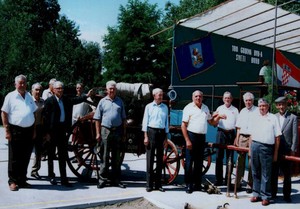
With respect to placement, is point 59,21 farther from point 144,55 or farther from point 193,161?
point 193,161

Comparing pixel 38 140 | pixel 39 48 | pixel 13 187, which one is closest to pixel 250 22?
pixel 38 140

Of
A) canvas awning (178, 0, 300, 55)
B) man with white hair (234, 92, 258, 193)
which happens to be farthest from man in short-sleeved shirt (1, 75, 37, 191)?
canvas awning (178, 0, 300, 55)

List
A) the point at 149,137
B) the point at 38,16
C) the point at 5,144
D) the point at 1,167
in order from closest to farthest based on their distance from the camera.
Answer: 1. the point at 149,137
2. the point at 1,167
3. the point at 5,144
4. the point at 38,16

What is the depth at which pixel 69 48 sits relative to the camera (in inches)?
1249

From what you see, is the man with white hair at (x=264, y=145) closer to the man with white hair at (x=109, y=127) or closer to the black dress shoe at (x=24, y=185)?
the man with white hair at (x=109, y=127)

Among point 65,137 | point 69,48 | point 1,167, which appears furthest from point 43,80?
point 65,137

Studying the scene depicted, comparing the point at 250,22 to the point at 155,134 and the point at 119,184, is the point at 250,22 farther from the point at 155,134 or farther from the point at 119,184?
the point at 119,184

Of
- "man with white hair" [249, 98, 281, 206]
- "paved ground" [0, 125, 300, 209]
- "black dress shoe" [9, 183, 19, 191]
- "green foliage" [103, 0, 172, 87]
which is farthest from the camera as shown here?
"green foliage" [103, 0, 172, 87]

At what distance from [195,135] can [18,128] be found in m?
3.07

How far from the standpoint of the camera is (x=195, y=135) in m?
6.56

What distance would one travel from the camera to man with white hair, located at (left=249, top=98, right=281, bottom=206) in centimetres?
593

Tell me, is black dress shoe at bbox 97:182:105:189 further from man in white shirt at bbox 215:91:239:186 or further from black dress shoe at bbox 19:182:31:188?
man in white shirt at bbox 215:91:239:186

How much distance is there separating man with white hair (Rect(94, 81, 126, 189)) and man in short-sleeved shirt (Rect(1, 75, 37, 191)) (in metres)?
1.20

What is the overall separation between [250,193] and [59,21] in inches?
1364
